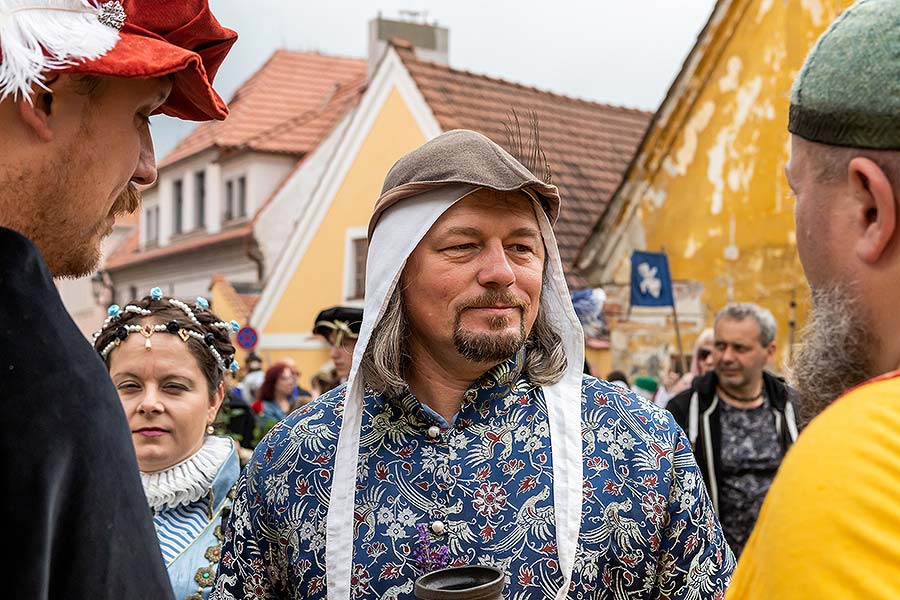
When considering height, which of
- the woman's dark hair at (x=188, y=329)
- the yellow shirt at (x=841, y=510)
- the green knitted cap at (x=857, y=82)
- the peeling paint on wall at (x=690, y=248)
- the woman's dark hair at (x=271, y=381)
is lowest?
the woman's dark hair at (x=271, y=381)

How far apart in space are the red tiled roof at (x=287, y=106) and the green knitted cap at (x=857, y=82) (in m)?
21.8

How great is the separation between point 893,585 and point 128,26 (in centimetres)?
136

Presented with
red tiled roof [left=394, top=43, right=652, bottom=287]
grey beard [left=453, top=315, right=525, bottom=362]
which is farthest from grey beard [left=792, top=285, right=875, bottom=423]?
red tiled roof [left=394, top=43, right=652, bottom=287]

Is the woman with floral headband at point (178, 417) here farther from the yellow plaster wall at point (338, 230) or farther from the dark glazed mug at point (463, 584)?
the yellow plaster wall at point (338, 230)

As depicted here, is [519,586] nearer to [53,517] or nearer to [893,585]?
[53,517]

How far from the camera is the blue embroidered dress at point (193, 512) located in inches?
115

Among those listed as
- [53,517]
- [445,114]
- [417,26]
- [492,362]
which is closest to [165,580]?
[53,517]

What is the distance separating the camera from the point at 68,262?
5.27 ft

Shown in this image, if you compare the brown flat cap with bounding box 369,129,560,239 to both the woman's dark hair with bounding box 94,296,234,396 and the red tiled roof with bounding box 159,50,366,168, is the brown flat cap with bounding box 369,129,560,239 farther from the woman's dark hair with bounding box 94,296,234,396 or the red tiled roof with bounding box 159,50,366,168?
the red tiled roof with bounding box 159,50,366,168

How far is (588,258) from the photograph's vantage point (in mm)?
12930

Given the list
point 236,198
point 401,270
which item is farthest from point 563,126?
point 401,270

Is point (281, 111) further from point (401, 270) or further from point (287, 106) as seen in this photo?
point (401, 270)

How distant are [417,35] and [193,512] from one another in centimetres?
1871

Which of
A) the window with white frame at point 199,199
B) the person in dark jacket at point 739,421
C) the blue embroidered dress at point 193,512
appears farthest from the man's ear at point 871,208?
the window with white frame at point 199,199
